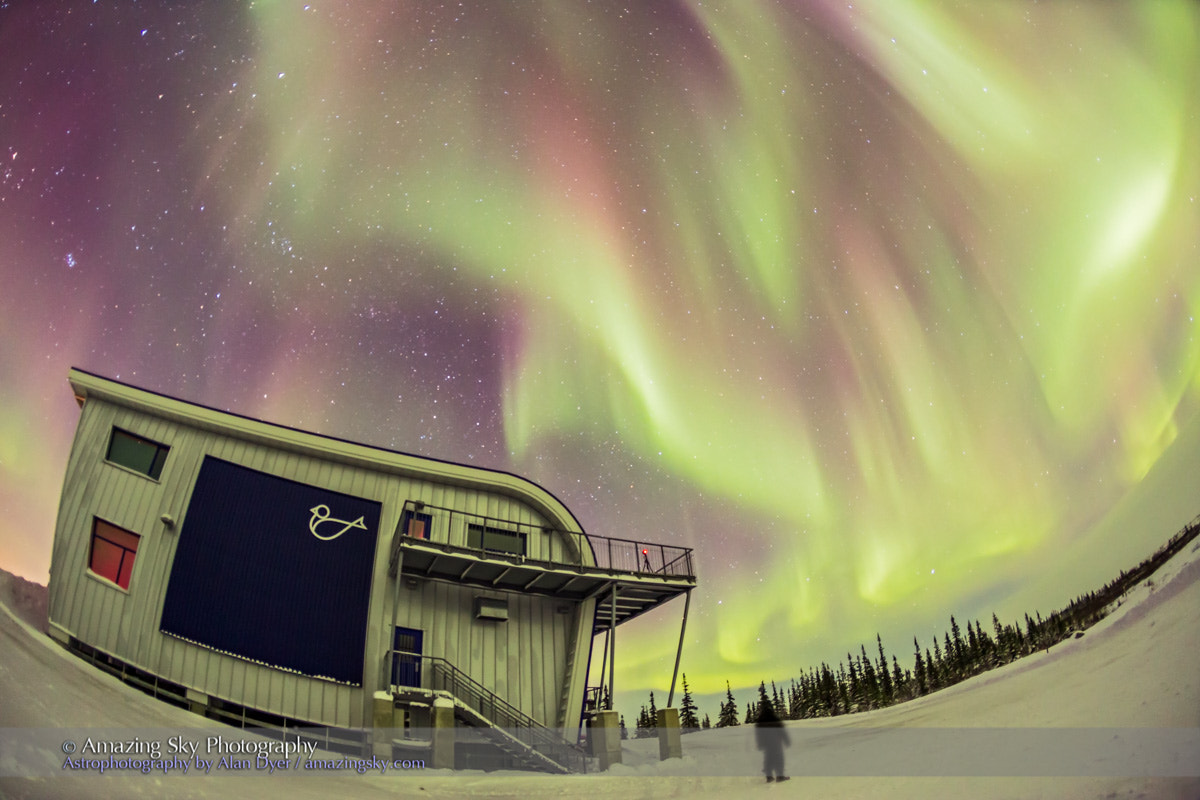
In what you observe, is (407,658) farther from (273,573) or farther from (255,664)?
(273,573)

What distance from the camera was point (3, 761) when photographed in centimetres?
727

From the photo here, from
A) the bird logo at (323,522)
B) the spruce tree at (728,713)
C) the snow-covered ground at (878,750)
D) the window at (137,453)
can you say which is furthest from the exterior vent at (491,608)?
the spruce tree at (728,713)

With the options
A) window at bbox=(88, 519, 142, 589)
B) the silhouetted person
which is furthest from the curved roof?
the silhouetted person

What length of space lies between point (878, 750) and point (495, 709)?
39.4ft

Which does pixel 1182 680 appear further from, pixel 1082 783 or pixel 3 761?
pixel 3 761

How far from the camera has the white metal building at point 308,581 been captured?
60.4ft

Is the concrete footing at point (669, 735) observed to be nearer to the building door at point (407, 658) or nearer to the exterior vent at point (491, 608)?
the exterior vent at point (491, 608)

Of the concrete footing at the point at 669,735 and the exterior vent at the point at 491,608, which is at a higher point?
the exterior vent at the point at 491,608

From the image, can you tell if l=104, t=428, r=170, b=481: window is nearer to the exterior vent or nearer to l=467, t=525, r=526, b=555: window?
l=467, t=525, r=526, b=555: window

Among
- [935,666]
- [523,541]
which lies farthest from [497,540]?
[935,666]

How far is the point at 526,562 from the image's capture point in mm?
21547

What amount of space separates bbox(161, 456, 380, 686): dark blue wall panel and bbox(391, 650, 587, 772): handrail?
2.36 metres

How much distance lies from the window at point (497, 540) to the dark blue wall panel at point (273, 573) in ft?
11.3

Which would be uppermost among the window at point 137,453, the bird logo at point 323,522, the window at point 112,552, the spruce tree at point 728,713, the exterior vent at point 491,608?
the window at point 137,453
